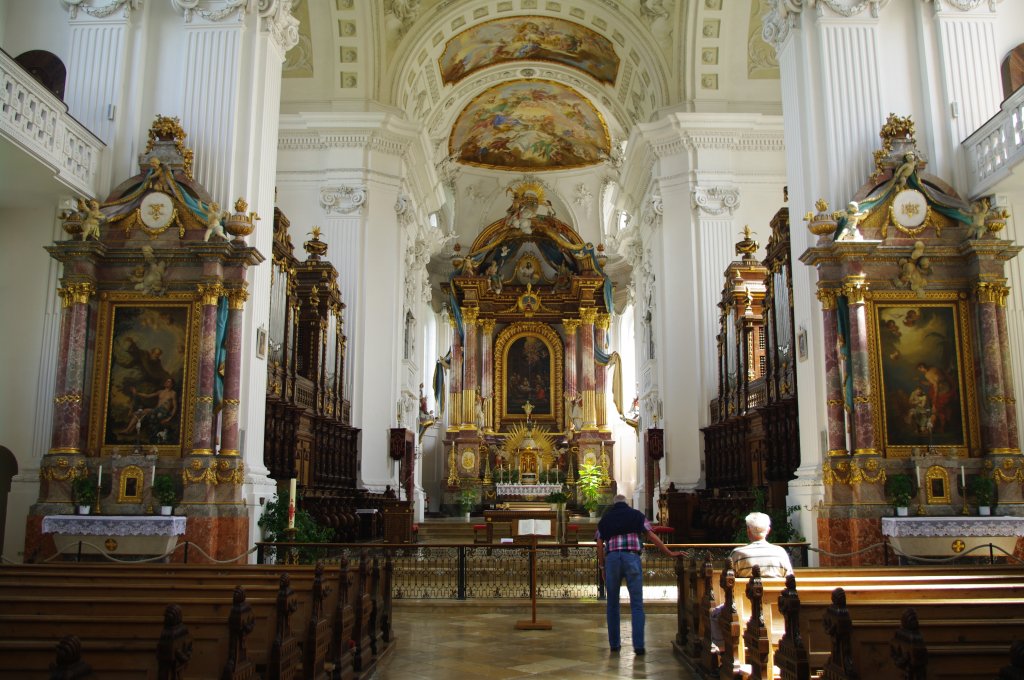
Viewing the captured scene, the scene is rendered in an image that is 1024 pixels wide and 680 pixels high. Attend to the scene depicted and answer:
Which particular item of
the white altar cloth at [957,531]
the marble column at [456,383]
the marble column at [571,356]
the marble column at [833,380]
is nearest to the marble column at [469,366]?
the marble column at [456,383]

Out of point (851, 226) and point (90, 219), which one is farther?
point (851, 226)

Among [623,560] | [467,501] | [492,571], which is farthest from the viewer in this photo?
[467,501]

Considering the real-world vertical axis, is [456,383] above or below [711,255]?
below

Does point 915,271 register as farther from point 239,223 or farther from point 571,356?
point 571,356

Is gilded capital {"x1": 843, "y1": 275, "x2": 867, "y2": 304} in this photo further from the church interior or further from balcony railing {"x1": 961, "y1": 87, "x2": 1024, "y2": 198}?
balcony railing {"x1": 961, "y1": 87, "x2": 1024, "y2": 198}

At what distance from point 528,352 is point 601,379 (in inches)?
103

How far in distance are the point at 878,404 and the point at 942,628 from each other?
21.5 ft

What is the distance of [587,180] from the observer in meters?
30.2

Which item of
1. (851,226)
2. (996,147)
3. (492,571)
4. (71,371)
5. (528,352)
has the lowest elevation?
(492,571)

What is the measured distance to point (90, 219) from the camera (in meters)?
10.2

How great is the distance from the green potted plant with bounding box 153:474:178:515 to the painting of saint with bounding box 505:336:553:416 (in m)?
20.0

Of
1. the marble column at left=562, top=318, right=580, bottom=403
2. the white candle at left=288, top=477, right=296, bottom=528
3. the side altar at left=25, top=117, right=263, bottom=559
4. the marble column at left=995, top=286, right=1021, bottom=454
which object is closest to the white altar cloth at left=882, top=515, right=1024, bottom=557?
the marble column at left=995, top=286, right=1021, bottom=454

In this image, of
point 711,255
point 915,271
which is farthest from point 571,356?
point 915,271

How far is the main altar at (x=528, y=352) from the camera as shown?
2798cm
